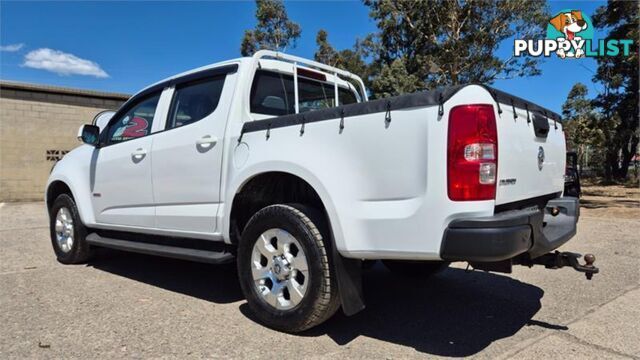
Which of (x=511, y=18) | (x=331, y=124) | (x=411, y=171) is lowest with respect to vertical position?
(x=411, y=171)

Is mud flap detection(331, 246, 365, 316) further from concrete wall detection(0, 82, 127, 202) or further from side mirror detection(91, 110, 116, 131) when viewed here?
concrete wall detection(0, 82, 127, 202)

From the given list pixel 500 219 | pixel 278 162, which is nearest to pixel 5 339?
pixel 278 162

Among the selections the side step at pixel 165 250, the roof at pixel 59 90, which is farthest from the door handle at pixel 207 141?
the roof at pixel 59 90

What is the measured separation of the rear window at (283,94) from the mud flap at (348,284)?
1541mm

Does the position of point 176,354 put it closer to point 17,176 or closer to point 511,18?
point 17,176

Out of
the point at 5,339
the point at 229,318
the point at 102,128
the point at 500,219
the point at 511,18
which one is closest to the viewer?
the point at 500,219

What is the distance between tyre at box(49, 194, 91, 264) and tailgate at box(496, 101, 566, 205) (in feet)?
15.2

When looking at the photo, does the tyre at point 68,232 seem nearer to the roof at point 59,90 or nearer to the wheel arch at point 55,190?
the wheel arch at point 55,190

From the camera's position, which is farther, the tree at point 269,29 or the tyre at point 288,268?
the tree at point 269,29

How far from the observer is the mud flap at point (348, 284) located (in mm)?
3039

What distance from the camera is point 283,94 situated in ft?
14.1

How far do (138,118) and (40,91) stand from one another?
43.8 feet

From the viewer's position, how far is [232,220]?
3.78 meters

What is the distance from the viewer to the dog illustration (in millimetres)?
17938
